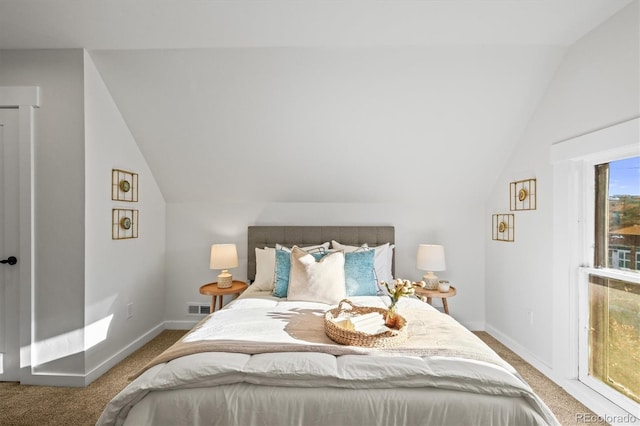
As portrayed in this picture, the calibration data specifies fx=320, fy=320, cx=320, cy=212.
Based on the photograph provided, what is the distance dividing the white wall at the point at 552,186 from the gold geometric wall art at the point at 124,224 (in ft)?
11.9

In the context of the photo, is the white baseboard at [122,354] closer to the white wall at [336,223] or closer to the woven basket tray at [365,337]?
the white wall at [336,223]

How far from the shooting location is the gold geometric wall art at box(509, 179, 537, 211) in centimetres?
282

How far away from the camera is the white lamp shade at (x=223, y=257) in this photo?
3.25 meters

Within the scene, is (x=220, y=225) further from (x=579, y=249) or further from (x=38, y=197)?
(x=579, y=249)

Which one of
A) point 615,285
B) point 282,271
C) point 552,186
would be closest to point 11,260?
point 282,271

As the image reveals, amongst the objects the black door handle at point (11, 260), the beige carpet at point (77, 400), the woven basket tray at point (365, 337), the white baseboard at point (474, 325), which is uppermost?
the black door handle at point (11, 260)

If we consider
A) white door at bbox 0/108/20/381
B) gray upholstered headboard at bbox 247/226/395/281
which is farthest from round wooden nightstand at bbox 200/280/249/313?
white door at bbox 0/108/20/381

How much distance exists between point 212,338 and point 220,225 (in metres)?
2.05

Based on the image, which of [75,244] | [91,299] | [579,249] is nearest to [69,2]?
[75,244]

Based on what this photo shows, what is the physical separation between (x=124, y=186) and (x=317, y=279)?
193cm

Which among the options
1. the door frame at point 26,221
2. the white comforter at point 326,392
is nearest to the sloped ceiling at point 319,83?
the door frame at point 26,221

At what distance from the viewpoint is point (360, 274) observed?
2.84 meters

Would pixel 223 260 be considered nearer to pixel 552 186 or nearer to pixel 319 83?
pixel 319 83

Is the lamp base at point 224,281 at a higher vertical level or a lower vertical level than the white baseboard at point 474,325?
higher
